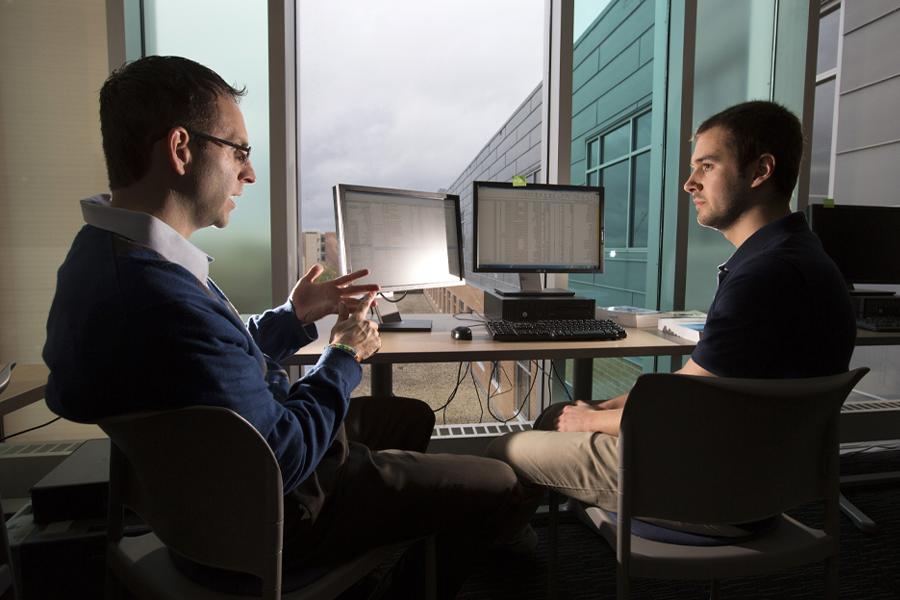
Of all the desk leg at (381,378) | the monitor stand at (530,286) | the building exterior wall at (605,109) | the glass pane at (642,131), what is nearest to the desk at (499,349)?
the desk leg at (381,378)

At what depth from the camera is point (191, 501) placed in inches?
30.3

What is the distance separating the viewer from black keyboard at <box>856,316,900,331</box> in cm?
203

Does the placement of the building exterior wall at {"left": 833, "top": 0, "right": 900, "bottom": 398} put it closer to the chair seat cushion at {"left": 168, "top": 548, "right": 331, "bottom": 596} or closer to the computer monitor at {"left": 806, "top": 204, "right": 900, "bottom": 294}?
the computer monitor at {"left": 806, "top": 204, "right": 900, "bottom": 294}

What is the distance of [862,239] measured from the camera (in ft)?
7.73

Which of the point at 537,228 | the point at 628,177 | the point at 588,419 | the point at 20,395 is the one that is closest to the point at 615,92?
the point at 628,177

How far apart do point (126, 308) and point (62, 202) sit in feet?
6.20

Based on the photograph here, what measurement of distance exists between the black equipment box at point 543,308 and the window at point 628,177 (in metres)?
1.30

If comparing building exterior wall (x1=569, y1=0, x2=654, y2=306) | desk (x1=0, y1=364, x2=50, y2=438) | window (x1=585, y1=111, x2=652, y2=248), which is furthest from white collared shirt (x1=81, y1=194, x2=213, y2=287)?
window (x1=585, y1=111, x2=652, y2=248)

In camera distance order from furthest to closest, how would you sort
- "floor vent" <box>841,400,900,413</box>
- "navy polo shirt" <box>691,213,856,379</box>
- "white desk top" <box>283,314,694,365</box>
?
"floor vent" <box>841,400,900,413</box>, "white desk top" <box>283,314,694,365</box>, "navy polo shirt" <box>691,213,856,379</box>

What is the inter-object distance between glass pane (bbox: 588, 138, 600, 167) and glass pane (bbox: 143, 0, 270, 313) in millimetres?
3044

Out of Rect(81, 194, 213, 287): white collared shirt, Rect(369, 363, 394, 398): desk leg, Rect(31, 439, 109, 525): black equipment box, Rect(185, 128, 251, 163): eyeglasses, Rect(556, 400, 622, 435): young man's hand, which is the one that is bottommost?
Rect(31, 439, 109, 525): black equipment box

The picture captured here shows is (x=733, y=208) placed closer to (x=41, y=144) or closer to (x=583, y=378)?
(x=583, y=378)

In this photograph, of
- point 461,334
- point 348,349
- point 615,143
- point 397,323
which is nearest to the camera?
point 348,349

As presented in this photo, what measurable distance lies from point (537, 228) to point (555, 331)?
56 cm
